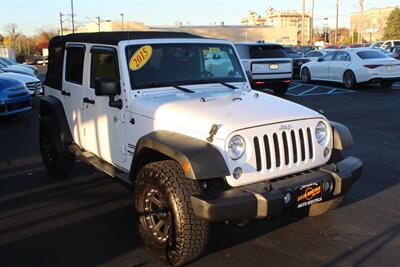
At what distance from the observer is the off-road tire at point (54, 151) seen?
21.4ft

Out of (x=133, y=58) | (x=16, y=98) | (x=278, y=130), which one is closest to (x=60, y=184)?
(x=133, y=58)

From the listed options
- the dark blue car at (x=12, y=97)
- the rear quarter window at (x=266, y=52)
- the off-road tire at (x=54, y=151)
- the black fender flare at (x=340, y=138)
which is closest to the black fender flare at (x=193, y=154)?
the black fender flare at (x=340, y=138)

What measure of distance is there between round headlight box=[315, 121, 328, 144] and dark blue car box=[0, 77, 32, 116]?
9.26m

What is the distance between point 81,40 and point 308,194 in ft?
11.3

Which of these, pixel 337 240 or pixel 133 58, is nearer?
pixel 337 240

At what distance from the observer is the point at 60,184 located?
658cm

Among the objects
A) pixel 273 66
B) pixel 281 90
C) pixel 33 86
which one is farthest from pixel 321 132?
pixel 281 90

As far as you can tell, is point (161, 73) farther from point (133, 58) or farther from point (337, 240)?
point (337, 240)

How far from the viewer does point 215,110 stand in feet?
14.5

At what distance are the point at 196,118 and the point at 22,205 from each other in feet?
8.80

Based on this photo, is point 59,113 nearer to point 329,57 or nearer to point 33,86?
point 33,86

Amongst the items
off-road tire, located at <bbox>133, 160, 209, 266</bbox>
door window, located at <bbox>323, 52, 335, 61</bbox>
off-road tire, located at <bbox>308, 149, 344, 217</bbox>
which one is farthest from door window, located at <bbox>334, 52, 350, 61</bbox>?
off-road tire, located at <bbox>133, 160, 209, 266</bbox>

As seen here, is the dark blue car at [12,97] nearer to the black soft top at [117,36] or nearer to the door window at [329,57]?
the black soft top at [117,36]

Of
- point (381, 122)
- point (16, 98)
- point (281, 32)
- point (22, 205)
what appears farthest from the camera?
point (281, 32)
